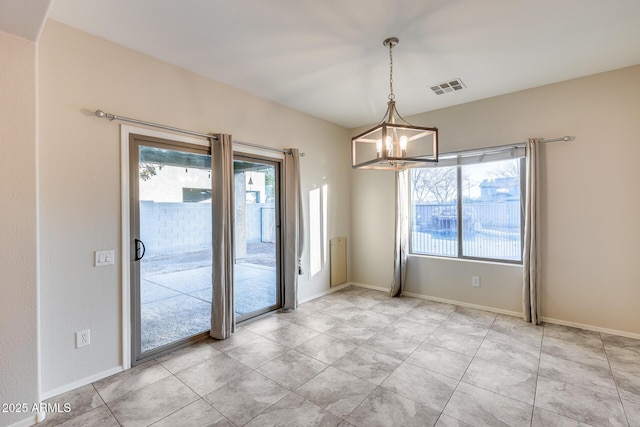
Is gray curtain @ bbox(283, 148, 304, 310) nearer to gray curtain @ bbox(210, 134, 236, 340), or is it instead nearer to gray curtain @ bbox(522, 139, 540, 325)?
gray curtain @ bbox(210, 134, 236, 340)

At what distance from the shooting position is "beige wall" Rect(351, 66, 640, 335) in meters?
3.17

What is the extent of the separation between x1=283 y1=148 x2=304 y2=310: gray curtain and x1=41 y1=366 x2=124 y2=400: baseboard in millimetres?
2052

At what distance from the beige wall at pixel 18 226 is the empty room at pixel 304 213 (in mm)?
12

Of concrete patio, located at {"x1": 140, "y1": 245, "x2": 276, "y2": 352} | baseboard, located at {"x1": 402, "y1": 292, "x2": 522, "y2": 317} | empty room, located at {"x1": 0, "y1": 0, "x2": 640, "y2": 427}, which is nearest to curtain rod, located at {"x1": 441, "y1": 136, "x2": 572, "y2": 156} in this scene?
empty room, located at {"x1": 0, "y1": 0, "x2": 640, "y2": 427}

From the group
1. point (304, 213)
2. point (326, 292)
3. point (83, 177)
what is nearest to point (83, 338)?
point (83, 177)

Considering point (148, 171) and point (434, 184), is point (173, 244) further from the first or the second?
point (434, 184)

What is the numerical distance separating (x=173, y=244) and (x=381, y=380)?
242 cm

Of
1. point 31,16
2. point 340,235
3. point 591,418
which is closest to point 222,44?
point 31,16

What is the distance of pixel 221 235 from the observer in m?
3.19

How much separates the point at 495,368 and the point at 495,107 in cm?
321

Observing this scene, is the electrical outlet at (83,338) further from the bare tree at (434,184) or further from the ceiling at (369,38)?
the bare tree at (434,184)

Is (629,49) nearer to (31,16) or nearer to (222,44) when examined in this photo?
(222,44)

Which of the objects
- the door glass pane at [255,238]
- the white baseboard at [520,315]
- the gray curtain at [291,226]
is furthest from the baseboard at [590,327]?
the door glass pane at [255,238]

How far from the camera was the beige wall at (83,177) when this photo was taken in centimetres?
224
